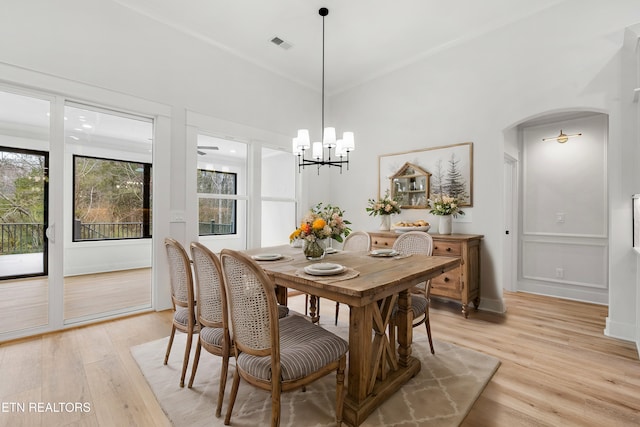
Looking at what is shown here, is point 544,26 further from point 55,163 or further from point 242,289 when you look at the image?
point 55,163

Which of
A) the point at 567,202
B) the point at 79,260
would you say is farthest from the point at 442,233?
the point at 79,260

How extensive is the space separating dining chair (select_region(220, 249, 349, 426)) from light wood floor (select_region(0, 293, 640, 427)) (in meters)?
0.75

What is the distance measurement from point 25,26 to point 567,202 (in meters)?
6.42

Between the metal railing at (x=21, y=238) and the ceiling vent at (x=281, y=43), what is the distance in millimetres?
3309

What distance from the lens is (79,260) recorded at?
3709 millimetres

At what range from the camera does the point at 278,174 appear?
16.0 ft

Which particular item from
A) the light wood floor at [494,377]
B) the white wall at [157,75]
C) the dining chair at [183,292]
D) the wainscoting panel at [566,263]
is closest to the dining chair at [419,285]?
the light wood floor at [494,377]

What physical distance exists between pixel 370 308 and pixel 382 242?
2.39m

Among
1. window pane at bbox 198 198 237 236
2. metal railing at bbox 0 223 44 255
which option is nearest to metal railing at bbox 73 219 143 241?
metal railing at bbox 0 223 44 255

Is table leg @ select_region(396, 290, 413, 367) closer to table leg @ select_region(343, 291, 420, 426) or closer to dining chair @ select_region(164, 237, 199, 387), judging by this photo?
table leg @ select_region(343, 291, 420, 426)

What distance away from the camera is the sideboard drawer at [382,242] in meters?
3.96

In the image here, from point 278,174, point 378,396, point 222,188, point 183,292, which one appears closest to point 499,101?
point 278,174

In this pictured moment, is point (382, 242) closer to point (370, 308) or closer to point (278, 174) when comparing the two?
point (278, 174)

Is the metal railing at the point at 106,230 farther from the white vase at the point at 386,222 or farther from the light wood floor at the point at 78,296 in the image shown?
the white vase at the point at 386,222
